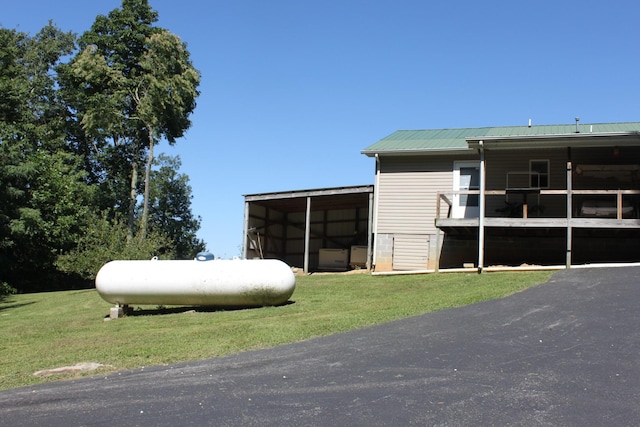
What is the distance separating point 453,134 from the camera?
21859 mm

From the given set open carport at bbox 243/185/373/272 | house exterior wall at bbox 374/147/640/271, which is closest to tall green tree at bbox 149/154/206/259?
open carport at bbox 243/185/373/272

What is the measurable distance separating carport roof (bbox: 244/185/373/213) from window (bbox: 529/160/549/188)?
5.41m

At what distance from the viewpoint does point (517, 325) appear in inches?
356

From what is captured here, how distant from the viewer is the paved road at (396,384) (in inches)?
208

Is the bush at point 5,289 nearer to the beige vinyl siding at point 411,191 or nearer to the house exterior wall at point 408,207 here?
the house exterior wall at point 408,207

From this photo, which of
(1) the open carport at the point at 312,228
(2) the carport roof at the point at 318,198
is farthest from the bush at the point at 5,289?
(2) the carport roof at the point at 318,198

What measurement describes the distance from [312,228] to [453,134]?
336 inches

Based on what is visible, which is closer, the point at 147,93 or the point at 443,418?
the point at 443,418

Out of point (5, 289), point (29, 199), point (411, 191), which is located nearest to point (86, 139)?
point (29, 199)

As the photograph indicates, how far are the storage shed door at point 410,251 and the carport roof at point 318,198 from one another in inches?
83.9

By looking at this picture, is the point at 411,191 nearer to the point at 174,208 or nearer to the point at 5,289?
the point at 5,289

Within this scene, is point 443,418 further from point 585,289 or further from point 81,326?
point 81,326

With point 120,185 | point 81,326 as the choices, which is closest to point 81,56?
point 120,185

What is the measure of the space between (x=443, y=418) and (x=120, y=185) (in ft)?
119
